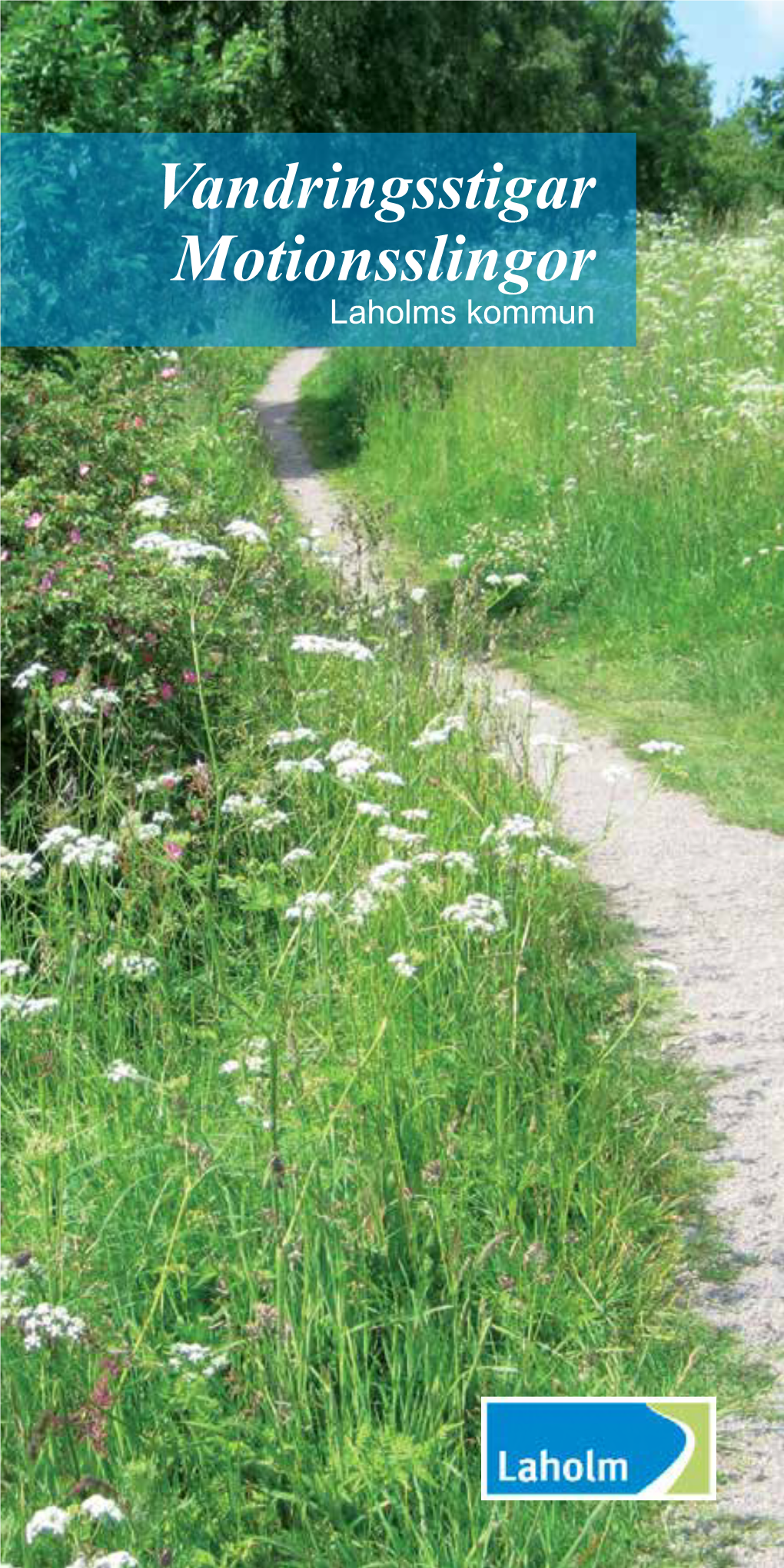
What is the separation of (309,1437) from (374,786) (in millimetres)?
2441

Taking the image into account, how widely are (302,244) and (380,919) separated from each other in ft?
51.6

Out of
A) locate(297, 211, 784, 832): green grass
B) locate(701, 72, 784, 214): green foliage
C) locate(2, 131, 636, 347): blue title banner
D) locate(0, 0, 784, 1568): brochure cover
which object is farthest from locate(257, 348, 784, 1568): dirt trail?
locate(701, 72, 784, 214): green foliage

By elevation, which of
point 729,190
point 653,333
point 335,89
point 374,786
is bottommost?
point 374,786

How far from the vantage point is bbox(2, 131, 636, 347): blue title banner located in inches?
330

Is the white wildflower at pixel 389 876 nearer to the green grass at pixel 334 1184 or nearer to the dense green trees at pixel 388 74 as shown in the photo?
Answer: the green grass at pixel 334 1184

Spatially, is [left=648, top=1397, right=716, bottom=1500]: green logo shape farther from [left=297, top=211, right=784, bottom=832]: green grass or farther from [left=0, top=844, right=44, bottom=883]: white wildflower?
[left=297, top=211, right=784, bottom=832]: green grass

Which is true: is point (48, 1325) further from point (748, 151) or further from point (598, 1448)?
point (748, 151)

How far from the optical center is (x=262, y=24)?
68.0 feet

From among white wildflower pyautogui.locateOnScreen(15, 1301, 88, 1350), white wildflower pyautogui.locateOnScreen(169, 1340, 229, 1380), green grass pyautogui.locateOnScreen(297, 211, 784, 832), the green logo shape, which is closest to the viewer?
white wildflower pyautogui.locateOnScreen(15, 1301, 88, 1350)

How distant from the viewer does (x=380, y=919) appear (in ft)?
13.7

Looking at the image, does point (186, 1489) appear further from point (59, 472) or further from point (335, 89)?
point (335, 89)

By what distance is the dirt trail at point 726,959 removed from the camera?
3486 millimetres

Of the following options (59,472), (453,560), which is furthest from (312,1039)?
(59,472)

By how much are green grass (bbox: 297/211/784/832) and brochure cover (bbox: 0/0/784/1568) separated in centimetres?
4
